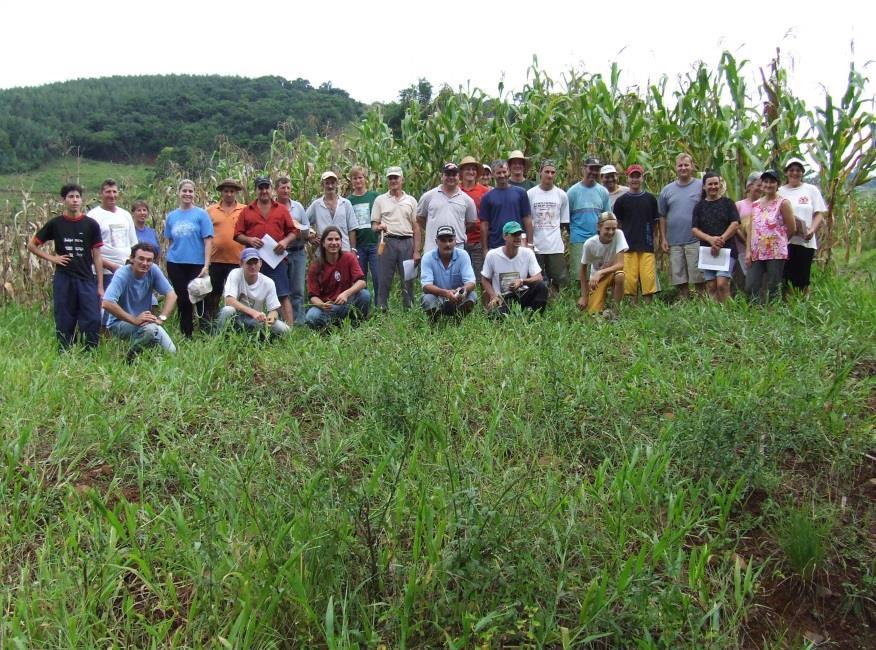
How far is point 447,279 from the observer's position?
841cm

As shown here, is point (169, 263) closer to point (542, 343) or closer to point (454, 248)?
point (454, 248)

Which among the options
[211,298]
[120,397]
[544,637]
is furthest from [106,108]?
[544,637]

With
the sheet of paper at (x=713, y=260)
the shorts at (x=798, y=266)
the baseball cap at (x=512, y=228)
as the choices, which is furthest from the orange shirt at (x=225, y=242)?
the shorts at (x=798, y=266)

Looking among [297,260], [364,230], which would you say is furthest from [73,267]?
[364,230]

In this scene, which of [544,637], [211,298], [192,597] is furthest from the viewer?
[211,298]

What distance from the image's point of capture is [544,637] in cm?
317

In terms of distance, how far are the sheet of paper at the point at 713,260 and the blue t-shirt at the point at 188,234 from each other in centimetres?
545

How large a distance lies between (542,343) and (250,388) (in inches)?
94.2

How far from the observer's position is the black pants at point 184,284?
28.1 ft

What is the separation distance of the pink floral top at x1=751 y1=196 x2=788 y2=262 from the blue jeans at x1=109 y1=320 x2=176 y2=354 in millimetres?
5961

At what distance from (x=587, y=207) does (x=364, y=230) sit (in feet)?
9.03

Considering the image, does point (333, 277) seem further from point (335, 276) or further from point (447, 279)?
point (447, 279)

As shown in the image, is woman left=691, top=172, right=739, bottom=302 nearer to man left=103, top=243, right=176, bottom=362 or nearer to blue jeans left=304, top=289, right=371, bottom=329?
blue jeans left=304, top=289, right=371, bottom=329

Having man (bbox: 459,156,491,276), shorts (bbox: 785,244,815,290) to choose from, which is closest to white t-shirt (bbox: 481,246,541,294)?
man (bbox: 459,156,491,276)
